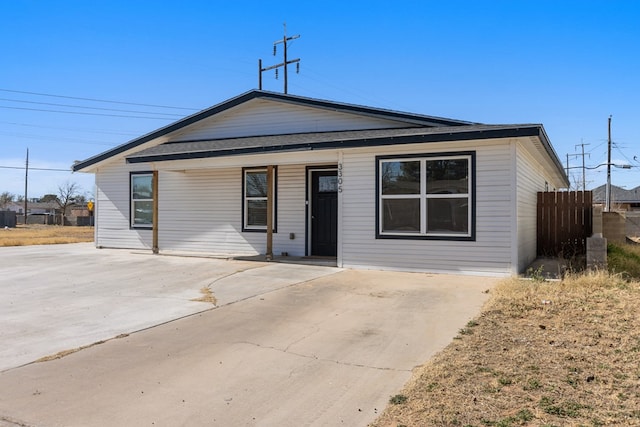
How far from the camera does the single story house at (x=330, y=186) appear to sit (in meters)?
9.23

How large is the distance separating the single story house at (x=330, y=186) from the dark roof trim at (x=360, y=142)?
0.02 meters

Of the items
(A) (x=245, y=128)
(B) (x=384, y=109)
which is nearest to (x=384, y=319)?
(B) (x=384, y=109)

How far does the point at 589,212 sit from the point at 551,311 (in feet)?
27.1

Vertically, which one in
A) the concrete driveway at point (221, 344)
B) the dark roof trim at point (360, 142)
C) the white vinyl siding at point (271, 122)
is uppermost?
the white vinyl siding at point (271, 122)

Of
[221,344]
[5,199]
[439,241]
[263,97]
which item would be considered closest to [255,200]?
[263,97]

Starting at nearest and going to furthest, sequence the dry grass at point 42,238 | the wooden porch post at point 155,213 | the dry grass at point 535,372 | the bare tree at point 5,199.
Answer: the dry grass at point 535,372 < the wooden porch post at point 155,213 < the dry grass at point 42,238 < the bare tree at point 5,199

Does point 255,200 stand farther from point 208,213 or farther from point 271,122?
point 271,122

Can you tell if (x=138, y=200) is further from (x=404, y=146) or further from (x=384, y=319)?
(x=384, y=319)

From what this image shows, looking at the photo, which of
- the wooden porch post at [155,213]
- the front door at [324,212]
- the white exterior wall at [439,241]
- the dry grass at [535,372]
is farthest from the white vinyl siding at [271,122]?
the dry grass at [535,372]

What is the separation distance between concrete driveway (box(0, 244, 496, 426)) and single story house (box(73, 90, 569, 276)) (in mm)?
1051

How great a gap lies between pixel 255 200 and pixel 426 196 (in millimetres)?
5215

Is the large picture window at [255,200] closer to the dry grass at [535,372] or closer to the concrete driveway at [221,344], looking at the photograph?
the concrete driveway at [221,344]

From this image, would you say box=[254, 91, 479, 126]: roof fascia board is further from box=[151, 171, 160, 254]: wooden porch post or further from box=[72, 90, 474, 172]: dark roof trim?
box=[151, 171, 160, 254]: wooden porch post

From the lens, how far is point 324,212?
40.1 feet
